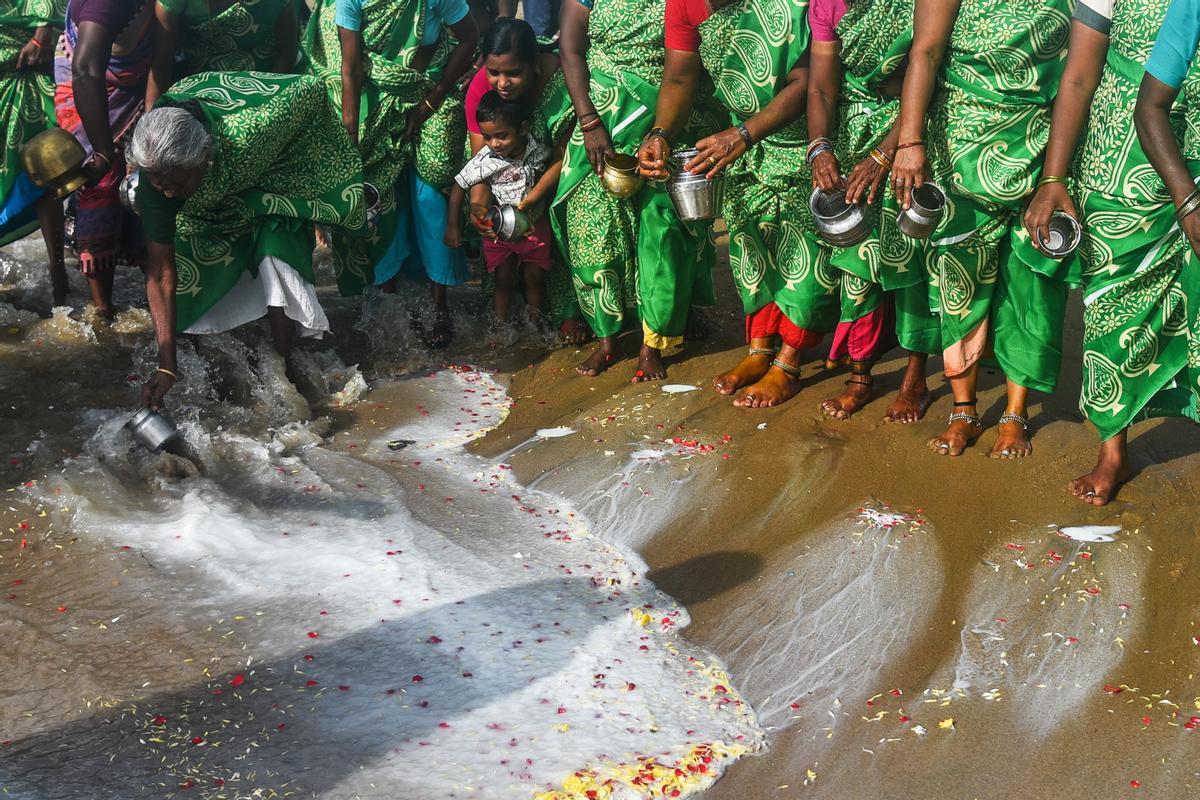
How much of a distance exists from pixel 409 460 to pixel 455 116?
189cm

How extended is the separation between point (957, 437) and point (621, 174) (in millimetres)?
1659

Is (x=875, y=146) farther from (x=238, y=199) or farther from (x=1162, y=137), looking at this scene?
(x=238, y=199)

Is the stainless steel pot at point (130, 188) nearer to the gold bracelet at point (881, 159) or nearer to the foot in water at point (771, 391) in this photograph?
the foot in water at point (771, 391)

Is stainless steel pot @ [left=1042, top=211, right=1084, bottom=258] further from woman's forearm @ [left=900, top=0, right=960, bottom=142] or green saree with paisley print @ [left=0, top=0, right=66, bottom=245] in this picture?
green saree with paisley print @ [left=0, top=0, right=66, bottom=245]

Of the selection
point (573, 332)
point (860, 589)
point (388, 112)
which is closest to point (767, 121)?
point (573, 332)

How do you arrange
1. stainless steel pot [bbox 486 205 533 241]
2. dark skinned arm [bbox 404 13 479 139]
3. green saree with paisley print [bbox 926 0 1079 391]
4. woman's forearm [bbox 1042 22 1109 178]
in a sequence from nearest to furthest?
woman's forearm [bbox 1042 22 1109 178], green saree with paisley print [bbox 926 0 1079 391], stainless steel pot [bbox 486 205 533 241], dark skinned arm [bbox 404 13 479 139]

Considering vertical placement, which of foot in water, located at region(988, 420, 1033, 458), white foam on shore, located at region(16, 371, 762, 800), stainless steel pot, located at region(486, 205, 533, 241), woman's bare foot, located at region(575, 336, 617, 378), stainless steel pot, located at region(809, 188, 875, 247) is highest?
stainless steel pot, located at region(809, 188, 875, 247)

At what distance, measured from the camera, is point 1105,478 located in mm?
3641

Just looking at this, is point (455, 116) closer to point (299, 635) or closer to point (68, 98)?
point (68, 98)

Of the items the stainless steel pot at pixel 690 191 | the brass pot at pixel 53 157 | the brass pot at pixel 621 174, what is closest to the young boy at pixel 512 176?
the brass pot at pixel 621 174

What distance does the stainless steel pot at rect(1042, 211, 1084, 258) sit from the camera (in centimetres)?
351

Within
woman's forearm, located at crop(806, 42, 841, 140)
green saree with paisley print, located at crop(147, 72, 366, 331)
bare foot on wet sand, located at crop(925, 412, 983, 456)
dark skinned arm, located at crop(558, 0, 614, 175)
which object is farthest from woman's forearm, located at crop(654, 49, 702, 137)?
bare foot on wet sand, located at crop(925, 412, 983, 456)

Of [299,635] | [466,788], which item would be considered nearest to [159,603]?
[299,635]

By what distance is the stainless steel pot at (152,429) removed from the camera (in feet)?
13.2
